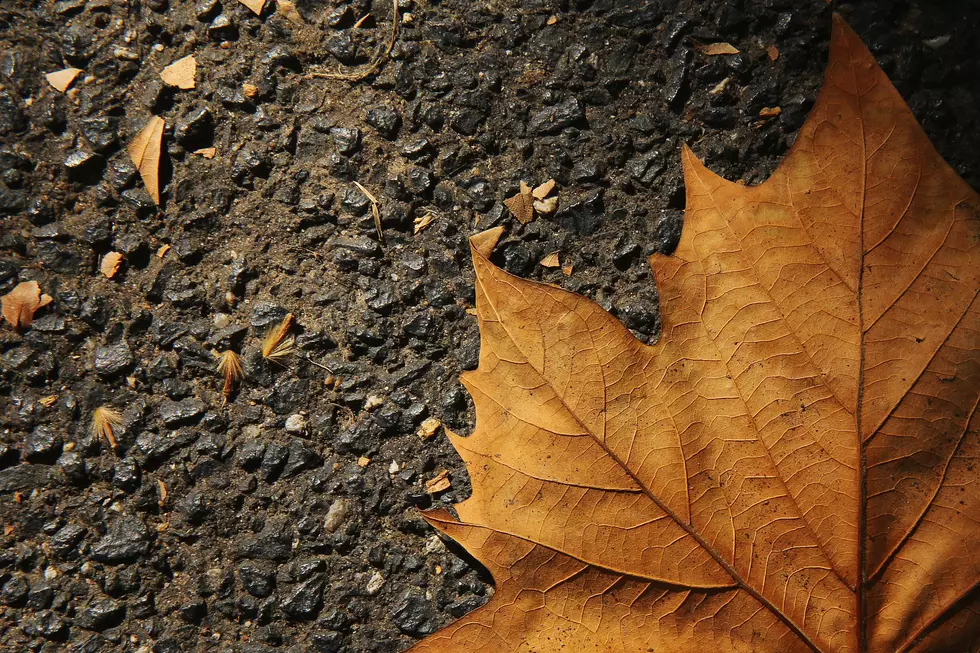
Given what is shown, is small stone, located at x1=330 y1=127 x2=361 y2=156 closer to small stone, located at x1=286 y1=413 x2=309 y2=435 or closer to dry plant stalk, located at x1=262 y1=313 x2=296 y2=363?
dry plant stalk, located at x1=262 y1=313 x2=296 y2=363

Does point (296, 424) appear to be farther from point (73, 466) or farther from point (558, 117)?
point (558, 117)

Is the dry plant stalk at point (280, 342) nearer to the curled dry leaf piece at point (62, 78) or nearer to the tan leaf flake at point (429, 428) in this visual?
the tan leaf flake at point (429, 428)

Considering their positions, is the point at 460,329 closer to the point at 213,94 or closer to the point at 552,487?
the point at 552,487

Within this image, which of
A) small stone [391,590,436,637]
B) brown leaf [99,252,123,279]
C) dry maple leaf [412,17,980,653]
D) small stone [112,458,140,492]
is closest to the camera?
dry maple leaf [412,17,980,653]

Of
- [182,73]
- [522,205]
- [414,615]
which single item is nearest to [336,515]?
[414,615]

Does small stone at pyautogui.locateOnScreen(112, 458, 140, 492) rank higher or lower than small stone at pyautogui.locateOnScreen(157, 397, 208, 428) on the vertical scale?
lower

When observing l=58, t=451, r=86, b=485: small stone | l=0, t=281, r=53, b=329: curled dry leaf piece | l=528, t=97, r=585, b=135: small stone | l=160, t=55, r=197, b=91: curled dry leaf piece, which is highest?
l=528, t=97, r=585, b=135: small stone

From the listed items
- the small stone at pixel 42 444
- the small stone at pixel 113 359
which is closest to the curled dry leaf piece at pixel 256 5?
the small stone at pixel 113 359

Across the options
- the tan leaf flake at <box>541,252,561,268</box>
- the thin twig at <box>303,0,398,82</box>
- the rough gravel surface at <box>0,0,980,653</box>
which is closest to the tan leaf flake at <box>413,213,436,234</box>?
the rough gravel surface at <box>0,0,980,653</box>
